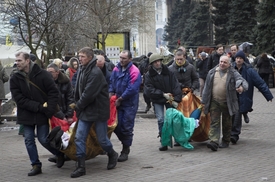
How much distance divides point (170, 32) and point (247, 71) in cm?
7302

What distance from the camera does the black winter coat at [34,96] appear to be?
9312 millimetres

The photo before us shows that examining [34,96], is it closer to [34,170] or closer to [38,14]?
[34,170]

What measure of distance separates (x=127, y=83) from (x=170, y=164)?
1414 millimetres

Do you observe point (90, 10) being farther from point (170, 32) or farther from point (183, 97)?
point (170, 32)

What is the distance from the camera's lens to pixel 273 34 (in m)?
36.5

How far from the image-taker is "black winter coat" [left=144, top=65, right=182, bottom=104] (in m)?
11.4

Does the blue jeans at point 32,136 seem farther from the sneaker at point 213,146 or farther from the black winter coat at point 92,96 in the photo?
the sneaker at point 213,146

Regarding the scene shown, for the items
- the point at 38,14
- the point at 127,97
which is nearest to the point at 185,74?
Result: the point at 127,97

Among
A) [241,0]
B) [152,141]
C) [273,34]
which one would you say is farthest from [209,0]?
[152,141]

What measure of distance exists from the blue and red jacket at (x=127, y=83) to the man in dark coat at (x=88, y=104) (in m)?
0.91

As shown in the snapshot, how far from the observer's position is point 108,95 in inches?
373

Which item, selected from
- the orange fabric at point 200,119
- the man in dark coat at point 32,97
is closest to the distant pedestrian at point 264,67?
the orange fabric at point 200,119

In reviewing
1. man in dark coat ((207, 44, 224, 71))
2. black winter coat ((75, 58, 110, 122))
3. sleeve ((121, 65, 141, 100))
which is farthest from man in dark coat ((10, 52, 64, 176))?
man in dark coat ((207, 44, 224, 71))

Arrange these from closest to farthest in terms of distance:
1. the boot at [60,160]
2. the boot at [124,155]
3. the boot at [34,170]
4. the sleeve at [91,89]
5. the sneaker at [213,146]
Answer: the sleeve at [91,89] → the boot at [34,170] → the boot at [60,160] → the boot at [124,155] → the sneaker at [213,146]
